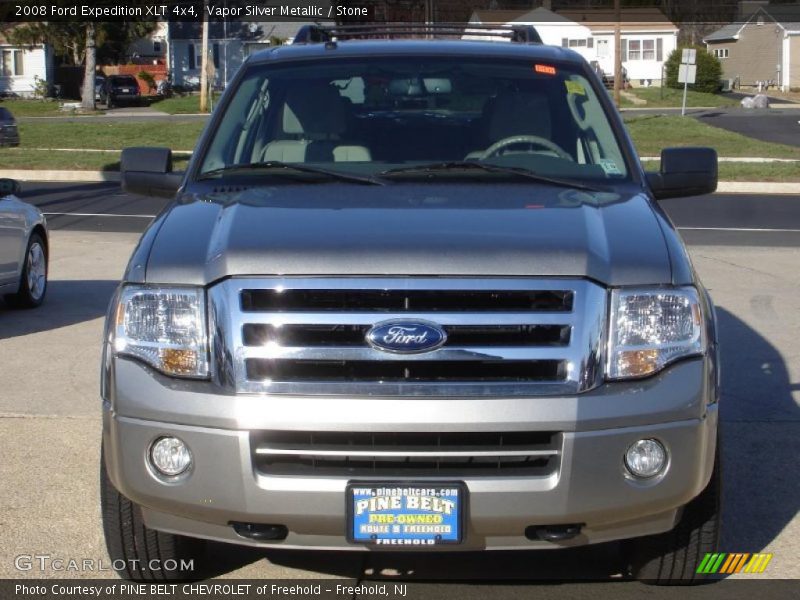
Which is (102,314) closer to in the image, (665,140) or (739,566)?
(739,566)

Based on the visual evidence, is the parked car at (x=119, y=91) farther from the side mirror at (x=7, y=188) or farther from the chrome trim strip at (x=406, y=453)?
the chrome trim strip at (x=406, y=453)

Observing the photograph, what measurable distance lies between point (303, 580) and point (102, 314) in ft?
19.6

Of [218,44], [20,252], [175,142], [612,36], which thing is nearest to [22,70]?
[218,44]

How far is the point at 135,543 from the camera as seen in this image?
4.24 meters

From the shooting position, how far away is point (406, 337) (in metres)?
3.67

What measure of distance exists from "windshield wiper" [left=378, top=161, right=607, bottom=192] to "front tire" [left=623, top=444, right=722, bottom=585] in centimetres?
117

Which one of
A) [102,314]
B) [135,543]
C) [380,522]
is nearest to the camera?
[380,522]

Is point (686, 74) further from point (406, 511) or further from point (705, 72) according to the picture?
point (406, 511)

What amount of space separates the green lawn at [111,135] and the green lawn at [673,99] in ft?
73.9

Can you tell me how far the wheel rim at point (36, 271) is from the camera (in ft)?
33.9

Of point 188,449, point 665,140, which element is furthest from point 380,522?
point 665,140

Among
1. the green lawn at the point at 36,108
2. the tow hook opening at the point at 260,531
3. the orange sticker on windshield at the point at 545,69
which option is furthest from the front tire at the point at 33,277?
the green lawn at the point at 36,108

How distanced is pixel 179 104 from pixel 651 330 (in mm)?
55812

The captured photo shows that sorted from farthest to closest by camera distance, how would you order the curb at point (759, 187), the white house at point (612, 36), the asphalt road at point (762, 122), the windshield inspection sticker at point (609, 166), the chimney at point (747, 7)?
the chimney at point (747, 7), the white house at point (612, 36), the asphalt road at point (762, 122), the curb at point (759, 187), the windshield inspection sticker at point (609, 166)
